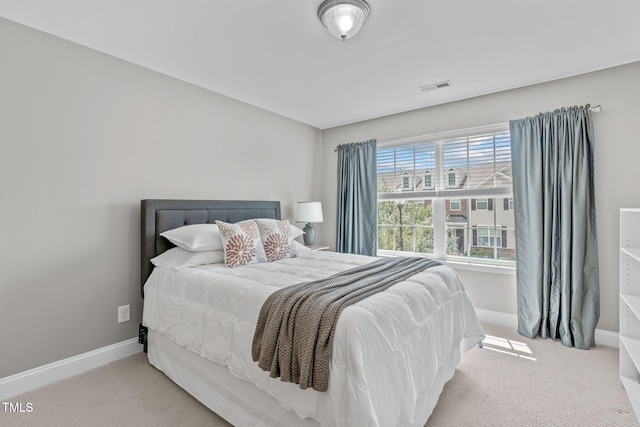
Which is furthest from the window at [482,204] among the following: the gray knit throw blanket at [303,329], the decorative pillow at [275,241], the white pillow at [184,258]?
the white pillow at [184,258]

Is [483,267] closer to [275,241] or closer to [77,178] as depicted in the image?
[275,241]

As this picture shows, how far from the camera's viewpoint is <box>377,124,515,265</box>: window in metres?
3.40

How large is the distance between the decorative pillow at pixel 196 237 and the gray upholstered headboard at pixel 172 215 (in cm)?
10

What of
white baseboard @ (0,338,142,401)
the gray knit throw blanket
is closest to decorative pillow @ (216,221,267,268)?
the gray knit throw blanket

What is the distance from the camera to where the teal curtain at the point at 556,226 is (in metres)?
2.79

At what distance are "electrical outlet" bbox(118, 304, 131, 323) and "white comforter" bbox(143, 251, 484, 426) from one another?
262 millimetres

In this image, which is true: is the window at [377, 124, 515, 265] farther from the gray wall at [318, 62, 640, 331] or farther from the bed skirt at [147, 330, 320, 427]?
the bed skirt at [147, 330, 320, 427]

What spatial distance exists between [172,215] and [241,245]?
0.75 meters

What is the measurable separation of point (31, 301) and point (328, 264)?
6.91ft

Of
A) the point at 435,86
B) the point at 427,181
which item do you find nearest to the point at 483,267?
the point at 427,181

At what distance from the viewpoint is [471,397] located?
205 centimetres

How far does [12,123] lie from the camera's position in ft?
6.84

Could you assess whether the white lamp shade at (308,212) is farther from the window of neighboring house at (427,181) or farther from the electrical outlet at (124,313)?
the electrical outlet at (124,313)

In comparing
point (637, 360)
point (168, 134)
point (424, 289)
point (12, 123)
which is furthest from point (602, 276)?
point (12, 123)
